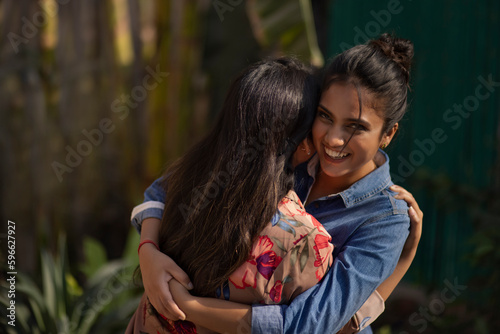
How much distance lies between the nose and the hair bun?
298mm

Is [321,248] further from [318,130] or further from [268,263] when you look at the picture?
[318,130]

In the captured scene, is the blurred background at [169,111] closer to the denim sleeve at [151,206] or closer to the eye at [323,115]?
the denim sleeve at [151,206]

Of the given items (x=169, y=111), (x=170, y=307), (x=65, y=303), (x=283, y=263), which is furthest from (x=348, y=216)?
(x=169, y=111)

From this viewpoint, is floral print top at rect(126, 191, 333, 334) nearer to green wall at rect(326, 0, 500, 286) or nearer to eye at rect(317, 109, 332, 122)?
eye at rect(317, 109, 332, 122)

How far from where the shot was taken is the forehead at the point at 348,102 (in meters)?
Answer: 1.64

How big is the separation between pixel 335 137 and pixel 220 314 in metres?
0.64

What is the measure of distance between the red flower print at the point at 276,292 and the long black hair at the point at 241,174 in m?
0.11

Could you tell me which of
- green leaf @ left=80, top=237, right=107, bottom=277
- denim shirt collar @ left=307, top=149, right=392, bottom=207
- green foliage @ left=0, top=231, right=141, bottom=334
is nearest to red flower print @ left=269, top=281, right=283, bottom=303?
denim shirt collar @ left=307, top=149, right=392, bottom=207

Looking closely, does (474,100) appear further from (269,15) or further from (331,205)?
(331,205)

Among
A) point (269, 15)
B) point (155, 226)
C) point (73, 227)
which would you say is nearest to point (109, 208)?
point (73, 227)

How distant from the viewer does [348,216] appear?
1682 mm

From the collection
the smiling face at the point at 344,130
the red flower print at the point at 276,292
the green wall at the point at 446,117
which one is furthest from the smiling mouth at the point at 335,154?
the green wall at the point at 446,117

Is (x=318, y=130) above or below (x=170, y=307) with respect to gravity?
above

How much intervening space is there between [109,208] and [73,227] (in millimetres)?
341
